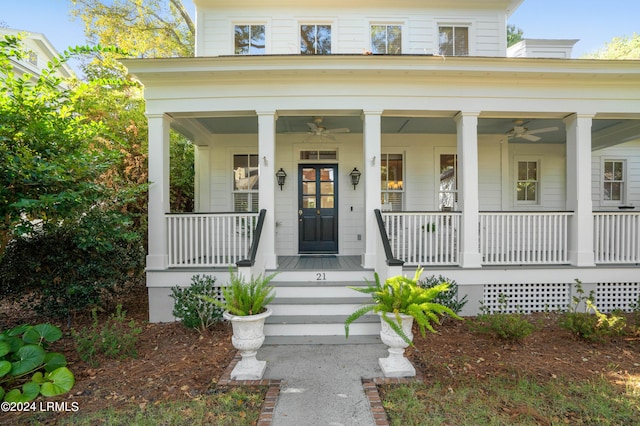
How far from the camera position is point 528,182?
8.14 meters

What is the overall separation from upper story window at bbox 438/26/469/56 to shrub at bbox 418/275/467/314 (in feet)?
17.2

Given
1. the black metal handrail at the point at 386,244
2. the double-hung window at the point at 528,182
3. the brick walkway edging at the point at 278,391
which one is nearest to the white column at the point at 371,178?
the black metal handrail at the point at 386,244

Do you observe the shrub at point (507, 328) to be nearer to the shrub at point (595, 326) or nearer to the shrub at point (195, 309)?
the shrub at point (595, 326)

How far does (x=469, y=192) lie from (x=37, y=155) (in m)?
6.32

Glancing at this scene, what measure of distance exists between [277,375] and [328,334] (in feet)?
3.64

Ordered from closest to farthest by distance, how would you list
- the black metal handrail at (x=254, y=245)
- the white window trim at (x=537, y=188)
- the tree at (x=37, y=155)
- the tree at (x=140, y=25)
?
the tree at (x=37, y=155) → the black metal handrail at (x=254, y=245) → the white window trim at (x=537, y=188) → the tree at (x=140, y=25)

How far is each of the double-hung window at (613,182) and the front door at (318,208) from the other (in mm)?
7820

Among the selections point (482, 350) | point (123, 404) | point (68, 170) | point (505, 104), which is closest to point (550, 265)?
point (482, 350)

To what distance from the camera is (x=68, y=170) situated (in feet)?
13.0

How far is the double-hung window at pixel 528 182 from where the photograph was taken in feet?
26.6

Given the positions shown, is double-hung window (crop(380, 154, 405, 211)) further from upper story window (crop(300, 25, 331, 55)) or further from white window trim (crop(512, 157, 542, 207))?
white window trim (crop(512, 157, 542, 207))

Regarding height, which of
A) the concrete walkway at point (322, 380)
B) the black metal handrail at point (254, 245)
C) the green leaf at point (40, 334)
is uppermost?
the black metal handrail at point (254, 245)

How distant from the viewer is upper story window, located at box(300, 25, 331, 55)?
23.1 ft

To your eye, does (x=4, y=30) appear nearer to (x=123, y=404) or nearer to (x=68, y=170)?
(x=68, y=170)
